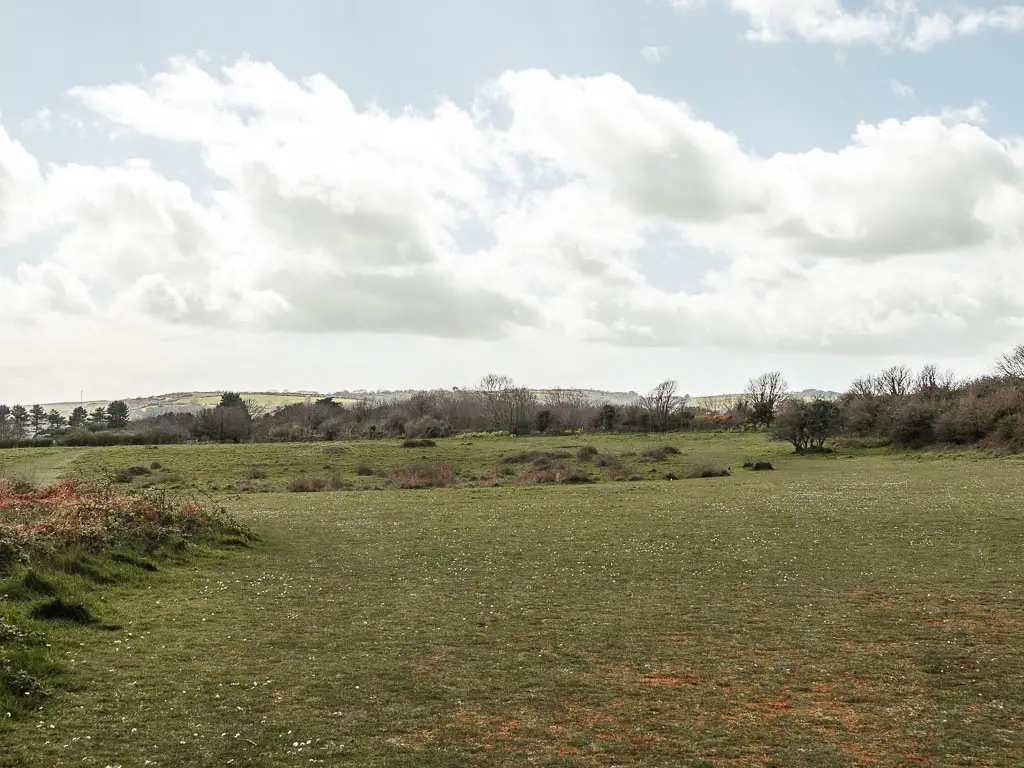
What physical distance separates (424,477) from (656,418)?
79.3 meters

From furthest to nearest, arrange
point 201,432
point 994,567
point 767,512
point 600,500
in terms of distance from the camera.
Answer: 1. point 201,432
2. point 600,500
3. point 767,512
4. point 994,567

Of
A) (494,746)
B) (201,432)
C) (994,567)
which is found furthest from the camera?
(201,432)

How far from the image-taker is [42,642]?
12.7m

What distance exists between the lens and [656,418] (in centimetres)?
12756

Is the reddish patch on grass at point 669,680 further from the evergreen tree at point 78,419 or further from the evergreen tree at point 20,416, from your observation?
the evergreen tree at point 78,419

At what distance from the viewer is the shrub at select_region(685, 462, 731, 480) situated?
57.4 metres

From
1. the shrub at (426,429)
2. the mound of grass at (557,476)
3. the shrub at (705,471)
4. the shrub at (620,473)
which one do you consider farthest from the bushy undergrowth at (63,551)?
the shrub at (426,429)

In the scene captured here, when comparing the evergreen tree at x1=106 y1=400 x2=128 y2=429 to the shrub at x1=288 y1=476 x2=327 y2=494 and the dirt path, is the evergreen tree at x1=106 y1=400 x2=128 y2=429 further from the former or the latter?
the shrub at x1=288 y1=476 x2=327 y2=494

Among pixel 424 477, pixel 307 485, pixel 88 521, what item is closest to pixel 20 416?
pixel 307 485

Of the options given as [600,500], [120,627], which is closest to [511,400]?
[600,500]

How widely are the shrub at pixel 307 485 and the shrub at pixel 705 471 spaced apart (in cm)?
2631

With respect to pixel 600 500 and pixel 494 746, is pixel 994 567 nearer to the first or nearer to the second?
pixel 494 746

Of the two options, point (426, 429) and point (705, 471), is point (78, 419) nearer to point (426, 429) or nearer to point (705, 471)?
point (426, 429)

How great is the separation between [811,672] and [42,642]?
1253 centimetres
